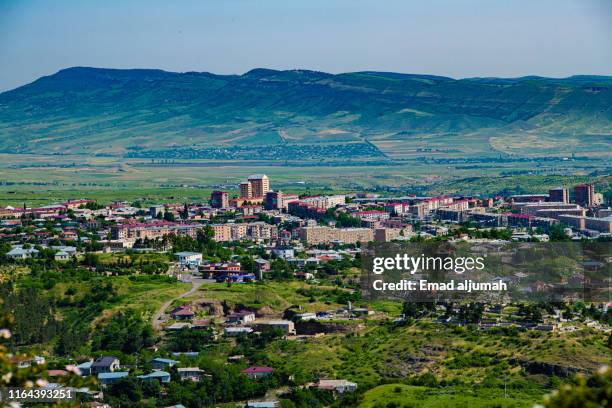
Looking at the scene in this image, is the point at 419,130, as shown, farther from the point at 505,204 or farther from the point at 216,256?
the point at 216,256

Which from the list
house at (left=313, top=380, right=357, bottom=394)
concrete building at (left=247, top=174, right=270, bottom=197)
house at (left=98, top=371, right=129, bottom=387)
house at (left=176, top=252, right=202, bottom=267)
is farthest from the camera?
concrete building at (left=247, top=174, right=270, bottom=197)

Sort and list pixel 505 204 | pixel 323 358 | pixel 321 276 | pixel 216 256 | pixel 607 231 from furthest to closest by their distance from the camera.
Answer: pixel 505 204 → pixel 607 231 → pixel 216 256 → pixel 321 276 → pixel 323 358

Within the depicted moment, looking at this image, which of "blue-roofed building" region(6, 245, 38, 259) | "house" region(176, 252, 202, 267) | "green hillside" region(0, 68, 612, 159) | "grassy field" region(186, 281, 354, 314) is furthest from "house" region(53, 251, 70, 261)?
"green hillside" region(0, 68, 612, 159)

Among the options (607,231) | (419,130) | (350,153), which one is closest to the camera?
(607,231)

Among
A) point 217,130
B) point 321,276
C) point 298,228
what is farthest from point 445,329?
point 217,130

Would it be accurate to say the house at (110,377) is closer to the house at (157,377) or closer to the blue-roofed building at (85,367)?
the house at (157,377)

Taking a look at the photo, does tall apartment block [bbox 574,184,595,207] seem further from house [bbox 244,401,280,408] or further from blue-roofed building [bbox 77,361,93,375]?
house [bbox 244,401,280,408]

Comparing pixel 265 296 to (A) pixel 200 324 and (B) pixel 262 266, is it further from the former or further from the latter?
(B) pixel 262 266
